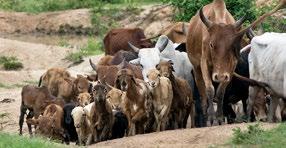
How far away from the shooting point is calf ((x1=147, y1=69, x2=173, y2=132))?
49.2 ft

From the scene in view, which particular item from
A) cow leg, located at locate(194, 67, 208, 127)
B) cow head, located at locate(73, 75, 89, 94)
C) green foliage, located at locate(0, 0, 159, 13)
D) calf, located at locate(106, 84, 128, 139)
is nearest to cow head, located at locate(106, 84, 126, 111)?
calf, located at locate(106, 84, 128, 139)

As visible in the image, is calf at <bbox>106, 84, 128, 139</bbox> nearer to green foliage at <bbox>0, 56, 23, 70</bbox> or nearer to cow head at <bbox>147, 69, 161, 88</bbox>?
cow head at <bbox>147, 69, 161, 88</bbox>

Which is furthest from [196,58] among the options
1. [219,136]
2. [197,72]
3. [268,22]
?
[268,22]

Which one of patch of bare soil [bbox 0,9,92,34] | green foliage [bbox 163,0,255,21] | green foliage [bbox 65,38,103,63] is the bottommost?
green foliage [bbox 65,38,103,63]

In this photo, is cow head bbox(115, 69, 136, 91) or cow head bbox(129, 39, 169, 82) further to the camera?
cow head bbox(129, 39, 169, 82)

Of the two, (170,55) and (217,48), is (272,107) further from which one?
(170,55)

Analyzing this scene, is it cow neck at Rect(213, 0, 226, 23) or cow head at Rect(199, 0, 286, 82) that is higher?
cow neck at Rect(213, 0, 226, 23)

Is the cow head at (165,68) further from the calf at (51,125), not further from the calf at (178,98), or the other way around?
the calf at (51,125)

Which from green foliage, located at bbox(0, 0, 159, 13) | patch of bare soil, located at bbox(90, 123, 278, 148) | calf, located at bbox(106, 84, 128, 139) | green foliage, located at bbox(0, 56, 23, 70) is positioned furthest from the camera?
green foliage, located at bbox(0, 0, 159, 13)

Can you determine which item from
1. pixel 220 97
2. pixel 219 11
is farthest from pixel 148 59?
pixel 220 97

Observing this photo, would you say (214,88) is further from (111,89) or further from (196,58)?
(111,89)

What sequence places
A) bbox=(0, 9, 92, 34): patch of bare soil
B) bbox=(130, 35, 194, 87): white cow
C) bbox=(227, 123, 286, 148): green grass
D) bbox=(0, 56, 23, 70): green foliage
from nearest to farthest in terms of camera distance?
bbox=(227, 123, 286, 148): green grass → bbox=(130, 35, 194, 87): white cow → bbox=(0, 56, 23, 70): green foliage → bbox=(0, 9, 92, 34): patch of bare soil

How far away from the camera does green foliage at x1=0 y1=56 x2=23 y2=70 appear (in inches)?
1169

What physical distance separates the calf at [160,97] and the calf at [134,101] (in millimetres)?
133
